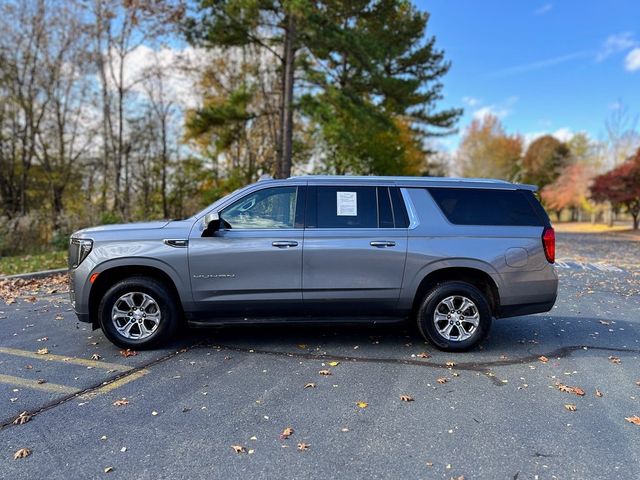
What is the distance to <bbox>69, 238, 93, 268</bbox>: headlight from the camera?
15.4ft

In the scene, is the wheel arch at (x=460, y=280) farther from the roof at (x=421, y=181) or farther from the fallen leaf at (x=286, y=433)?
the fallen leaf at (x=286, y=433)

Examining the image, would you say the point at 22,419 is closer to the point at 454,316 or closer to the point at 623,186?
the point at 454,316

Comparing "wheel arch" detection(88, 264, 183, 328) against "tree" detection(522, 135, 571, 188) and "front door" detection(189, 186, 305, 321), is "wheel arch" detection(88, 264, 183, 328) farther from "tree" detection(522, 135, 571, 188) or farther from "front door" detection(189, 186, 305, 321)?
"tree" detection(522, 135, 571, 188)

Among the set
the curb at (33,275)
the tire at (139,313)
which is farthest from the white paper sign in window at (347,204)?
the curb at (33,275)

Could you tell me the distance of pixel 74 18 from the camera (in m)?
19.6

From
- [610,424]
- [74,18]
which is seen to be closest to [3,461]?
[610,424]

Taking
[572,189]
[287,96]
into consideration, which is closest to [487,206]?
[287,96]

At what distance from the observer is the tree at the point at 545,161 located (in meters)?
56.2

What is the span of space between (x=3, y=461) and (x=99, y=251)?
2293 mm

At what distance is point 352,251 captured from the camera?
4691mm

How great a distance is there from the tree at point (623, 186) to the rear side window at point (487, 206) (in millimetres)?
29865

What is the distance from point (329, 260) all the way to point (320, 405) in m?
1.59

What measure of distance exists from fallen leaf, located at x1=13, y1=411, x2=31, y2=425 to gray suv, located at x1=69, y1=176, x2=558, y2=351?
4.67ft

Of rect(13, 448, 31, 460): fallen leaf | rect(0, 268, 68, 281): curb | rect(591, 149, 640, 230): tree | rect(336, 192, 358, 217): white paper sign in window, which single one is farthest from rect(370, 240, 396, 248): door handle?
rect(591, 149, 640, 230): tree
